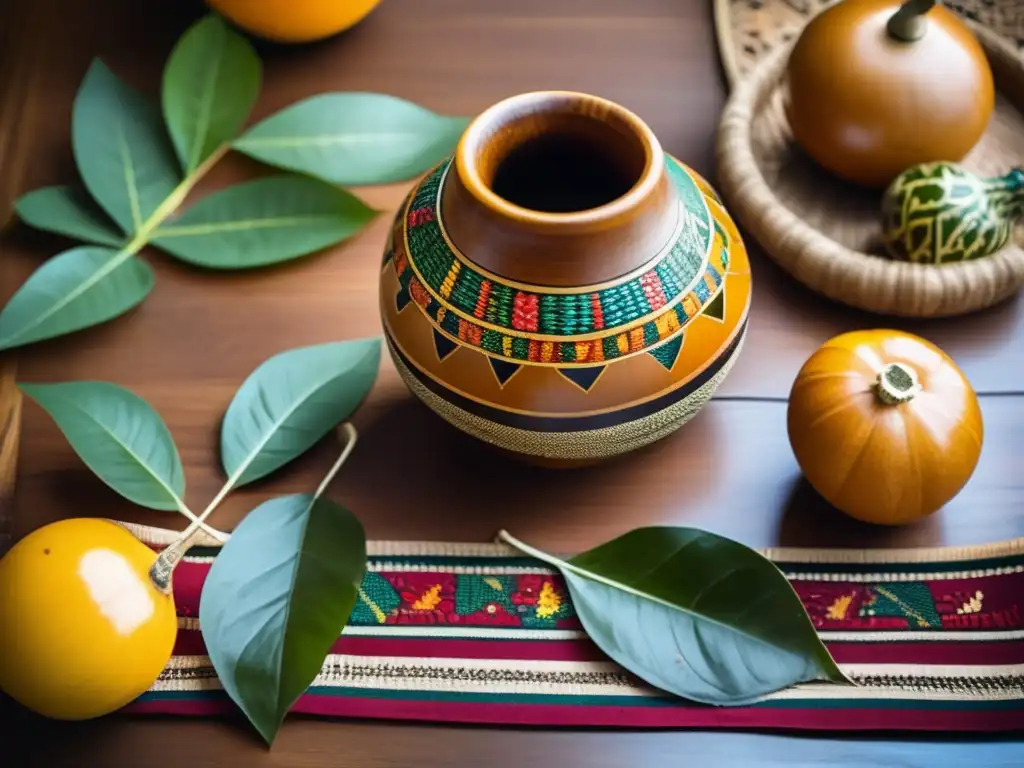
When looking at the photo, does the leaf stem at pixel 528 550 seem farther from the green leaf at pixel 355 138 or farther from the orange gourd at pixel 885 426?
the green leaf at pixel 355 138

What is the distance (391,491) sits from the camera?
0.56m

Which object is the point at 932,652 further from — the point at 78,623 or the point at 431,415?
the point at 78,623

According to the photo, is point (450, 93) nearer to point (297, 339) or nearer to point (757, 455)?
point (297, 339)

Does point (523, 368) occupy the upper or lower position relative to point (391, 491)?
upper

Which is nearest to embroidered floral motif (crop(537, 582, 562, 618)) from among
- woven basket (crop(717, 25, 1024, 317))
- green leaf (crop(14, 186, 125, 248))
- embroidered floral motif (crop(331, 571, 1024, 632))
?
embroidered floral motif (crop(331, 571, 1024, 632))

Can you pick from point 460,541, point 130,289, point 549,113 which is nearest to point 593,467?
point 460,541

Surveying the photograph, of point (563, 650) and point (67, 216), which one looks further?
point (67, 216)

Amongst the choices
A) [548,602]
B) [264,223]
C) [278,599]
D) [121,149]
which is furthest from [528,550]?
[121,149]

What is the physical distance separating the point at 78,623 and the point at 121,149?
350 millimetres

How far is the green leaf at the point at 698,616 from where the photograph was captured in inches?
18.7

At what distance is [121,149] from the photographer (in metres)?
0.67

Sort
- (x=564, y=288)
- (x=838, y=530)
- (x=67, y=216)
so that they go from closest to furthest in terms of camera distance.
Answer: (x=564, y=288), (x=838, y=530), (x=67, y=216)

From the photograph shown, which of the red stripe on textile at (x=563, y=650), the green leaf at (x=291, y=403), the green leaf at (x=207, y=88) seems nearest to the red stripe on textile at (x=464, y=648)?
the red stripe on textile at (x=563, y=650)

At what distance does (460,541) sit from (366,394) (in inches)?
4.1
